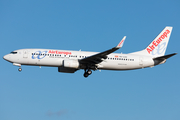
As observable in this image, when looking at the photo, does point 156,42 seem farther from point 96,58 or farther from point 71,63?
point 71,63

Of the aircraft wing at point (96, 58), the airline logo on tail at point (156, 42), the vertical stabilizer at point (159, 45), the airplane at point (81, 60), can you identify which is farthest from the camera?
the airline logo on tail at point (156, 42)

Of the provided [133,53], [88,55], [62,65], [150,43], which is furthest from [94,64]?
[150,43]

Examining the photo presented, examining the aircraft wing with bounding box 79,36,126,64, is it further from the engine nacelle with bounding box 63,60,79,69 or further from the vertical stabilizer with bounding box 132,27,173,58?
the vertical stabilizer with bounding box 132,27,173,58

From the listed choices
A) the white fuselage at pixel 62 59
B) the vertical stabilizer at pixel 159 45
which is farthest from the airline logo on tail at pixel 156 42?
the white fuselage at pixel 62 59

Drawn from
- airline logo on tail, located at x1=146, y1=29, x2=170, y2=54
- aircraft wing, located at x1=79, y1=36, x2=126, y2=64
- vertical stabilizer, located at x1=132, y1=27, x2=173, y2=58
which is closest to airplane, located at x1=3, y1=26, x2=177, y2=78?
aircraft wing, located at x1=79, y1=36, x2=126, y2=64

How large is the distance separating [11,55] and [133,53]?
63.4 feet

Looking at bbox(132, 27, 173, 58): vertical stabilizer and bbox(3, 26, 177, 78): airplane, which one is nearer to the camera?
bbox(3, 26, 177, 78): airplane

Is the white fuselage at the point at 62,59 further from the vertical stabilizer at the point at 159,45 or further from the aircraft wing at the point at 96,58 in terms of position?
the vertical stabilizer at the point at 159,45

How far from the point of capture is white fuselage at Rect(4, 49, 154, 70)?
46750 millimetres

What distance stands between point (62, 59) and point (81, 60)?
9.51 feet

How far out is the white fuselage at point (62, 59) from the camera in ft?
153

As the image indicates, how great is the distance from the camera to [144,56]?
50531 mm

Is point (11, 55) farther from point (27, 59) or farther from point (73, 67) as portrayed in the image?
point (73, 67)

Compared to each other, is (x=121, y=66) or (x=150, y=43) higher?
(x=150, y=43)
